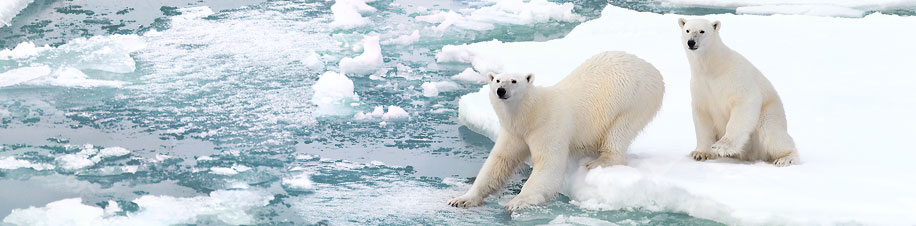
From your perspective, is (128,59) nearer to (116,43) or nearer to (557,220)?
(116,43)

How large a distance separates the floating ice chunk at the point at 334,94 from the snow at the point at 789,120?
0.90 meters

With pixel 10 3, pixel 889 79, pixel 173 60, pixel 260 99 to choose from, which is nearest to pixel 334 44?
pixel 173 60

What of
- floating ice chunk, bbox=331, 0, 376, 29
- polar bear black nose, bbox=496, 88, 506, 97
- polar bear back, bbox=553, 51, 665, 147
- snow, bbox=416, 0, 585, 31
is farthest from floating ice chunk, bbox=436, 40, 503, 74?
polar bear black nose, bbox=496, 88, 506, 97

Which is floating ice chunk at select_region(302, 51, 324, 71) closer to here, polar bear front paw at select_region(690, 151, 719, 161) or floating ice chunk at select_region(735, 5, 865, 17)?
polar bear front paw at select_region(690, 151, 719, 161)

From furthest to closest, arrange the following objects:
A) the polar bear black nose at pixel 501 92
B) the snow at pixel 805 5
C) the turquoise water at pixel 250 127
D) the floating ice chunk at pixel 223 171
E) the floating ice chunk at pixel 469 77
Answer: the snow at pixel 805 5 < the floating ice chunk at pixel 469 77 < the floating ice chunk at pixel 223 171 < the turquoise water at pixel 250 127 < the polar bear black nose at pixel 501 92

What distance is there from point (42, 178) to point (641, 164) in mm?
3151

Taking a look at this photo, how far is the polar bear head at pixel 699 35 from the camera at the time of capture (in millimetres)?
4840

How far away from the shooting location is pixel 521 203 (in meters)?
4.77

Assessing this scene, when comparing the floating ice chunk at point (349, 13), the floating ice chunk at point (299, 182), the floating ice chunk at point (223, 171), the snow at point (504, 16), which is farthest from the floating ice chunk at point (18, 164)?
the snow at point (504, 16)

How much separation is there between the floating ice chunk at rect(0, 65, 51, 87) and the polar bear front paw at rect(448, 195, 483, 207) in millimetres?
4357

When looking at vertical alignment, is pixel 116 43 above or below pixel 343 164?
above

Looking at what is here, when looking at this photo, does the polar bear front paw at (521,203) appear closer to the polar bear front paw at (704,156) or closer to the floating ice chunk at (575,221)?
the floating ice chunk at (575,221)

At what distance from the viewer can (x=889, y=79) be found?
728 centimetres

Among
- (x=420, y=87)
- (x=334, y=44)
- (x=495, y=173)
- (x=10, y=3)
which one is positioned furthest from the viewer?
(x=10, y=3)
